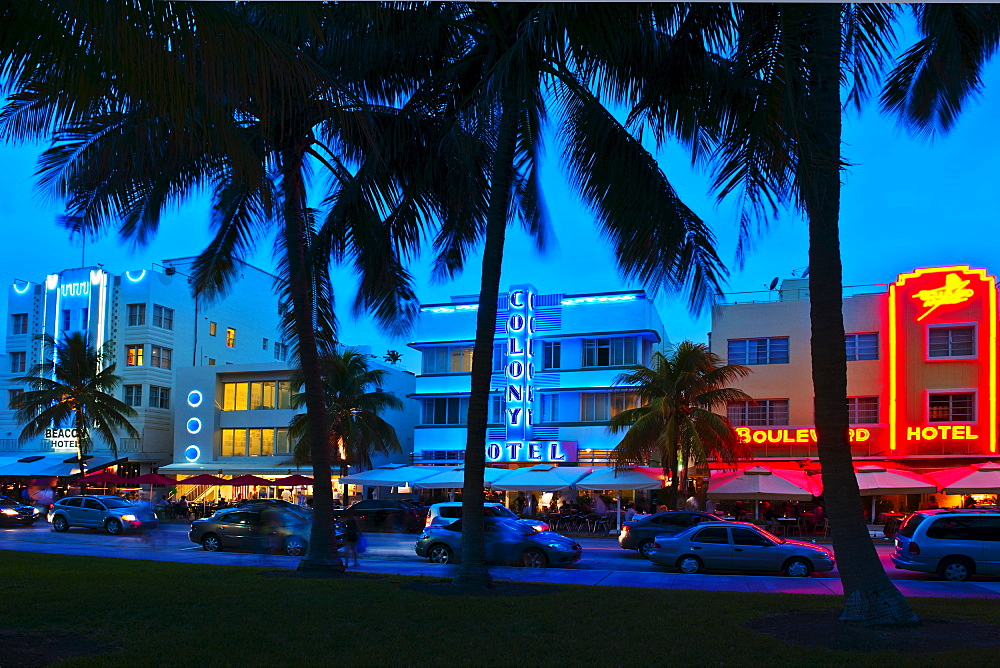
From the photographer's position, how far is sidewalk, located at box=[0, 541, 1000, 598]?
58.8 feet

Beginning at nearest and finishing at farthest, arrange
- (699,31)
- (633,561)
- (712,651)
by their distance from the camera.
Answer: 1. (712,651)
2. (699,31)
3. (633,561)

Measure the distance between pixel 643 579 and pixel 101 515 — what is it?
24477 millimetres

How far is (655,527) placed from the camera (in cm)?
2706

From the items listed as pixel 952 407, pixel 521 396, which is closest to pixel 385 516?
pixel 521 396

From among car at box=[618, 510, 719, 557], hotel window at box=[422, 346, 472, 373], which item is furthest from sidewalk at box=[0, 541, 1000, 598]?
hotel window at box=[422, 346, 472, 373]

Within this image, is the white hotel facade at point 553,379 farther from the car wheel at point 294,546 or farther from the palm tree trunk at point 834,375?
the palm tree trunk at point 834,375

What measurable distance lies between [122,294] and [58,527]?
2206cm

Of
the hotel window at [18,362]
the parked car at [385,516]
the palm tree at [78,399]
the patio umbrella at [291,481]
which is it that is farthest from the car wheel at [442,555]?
the hotel window at [18,362]

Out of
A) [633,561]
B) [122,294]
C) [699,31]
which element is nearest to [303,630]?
[699,31]

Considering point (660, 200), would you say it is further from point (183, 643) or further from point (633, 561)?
point (633, 561)

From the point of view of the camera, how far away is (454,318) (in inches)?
1831

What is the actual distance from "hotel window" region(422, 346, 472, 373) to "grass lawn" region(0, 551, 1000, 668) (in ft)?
97.9

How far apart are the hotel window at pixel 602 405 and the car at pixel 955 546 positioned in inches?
855

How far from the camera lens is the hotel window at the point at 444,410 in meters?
45.5
